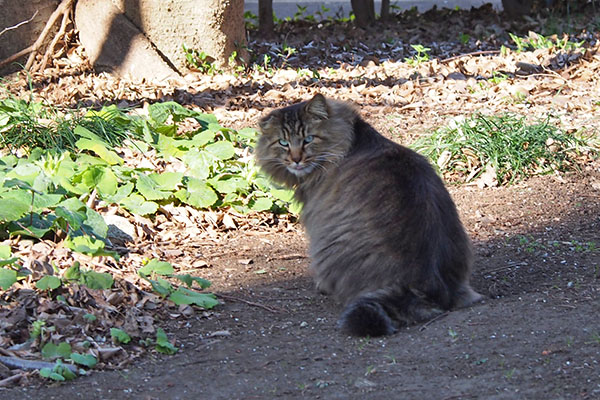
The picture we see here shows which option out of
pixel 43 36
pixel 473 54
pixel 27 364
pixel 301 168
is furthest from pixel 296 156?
pixel 473 54

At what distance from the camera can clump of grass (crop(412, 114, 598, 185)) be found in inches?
251

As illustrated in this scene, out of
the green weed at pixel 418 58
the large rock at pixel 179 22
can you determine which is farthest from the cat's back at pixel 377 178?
the green weed at pixel 418 58

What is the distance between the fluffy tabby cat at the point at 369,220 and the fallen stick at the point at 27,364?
137 cm

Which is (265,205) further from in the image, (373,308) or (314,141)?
(373,308)

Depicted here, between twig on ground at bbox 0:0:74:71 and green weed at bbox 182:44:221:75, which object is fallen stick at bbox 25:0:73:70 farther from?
green weed at bbox 182:44:221:75

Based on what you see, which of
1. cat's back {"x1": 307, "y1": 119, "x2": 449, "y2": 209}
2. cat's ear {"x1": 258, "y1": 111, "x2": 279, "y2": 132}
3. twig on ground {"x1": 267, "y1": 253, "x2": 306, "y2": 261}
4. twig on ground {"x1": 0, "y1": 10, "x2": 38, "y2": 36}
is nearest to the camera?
cat's back {"x1": 307, "y1": 119, "x2": 449, "y2": 209}

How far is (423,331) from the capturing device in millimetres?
3893

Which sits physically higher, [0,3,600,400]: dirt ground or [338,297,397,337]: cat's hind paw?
[338,297,397,337]: cat's hind paw

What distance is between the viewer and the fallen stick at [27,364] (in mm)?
3488

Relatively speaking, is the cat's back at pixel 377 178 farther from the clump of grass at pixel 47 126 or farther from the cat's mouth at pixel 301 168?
the clump of grass at pixel 47 126

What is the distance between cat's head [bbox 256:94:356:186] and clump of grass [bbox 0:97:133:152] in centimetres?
212

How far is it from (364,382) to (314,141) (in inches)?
68.9

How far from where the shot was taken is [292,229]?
5.89 meters

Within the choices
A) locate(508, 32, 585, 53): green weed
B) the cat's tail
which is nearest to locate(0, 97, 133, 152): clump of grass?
the cat's tail
